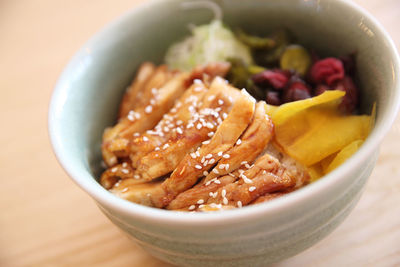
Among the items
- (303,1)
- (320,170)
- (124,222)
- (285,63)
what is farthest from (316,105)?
(124,222)

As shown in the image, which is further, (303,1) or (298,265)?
(303,1)

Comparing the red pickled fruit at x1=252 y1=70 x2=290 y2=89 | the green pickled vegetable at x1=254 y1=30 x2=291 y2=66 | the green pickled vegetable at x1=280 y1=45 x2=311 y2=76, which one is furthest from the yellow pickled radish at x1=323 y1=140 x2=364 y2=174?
the green pickled vegetable at x1=254 y1=30 x2=291 y2=66

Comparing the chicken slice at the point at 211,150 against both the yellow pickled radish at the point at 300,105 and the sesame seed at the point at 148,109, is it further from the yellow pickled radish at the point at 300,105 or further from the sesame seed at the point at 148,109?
the sesame seed at the point at 148,109

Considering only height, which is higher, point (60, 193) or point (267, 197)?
point (267, 197)

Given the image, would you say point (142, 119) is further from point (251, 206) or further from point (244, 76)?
point (251, 206)

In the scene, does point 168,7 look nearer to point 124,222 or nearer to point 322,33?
point 322,33

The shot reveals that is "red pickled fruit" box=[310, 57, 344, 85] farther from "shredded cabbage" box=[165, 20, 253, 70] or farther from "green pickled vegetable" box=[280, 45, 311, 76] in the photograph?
"shredded cabbage" box=[165, 20, 253, 70]

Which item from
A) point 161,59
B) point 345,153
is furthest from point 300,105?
point 161,59
